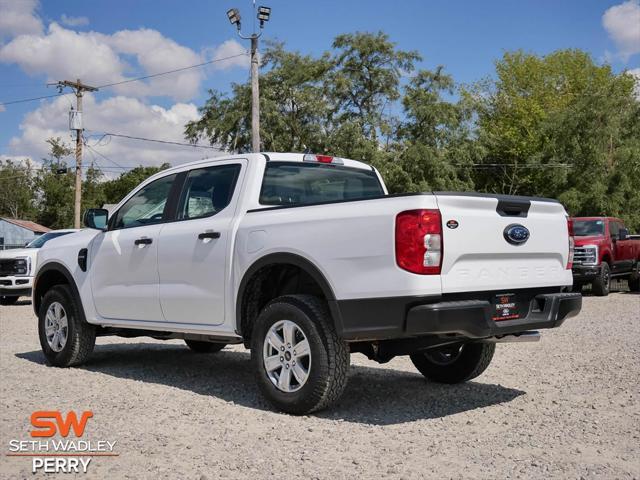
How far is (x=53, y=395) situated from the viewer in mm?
6379

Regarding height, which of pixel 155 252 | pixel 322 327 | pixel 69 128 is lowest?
pixel 322 327

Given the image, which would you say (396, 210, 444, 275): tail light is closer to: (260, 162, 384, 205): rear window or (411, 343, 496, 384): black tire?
(260, 162, 384, 205): rear window

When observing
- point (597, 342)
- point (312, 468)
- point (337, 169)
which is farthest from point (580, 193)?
point (312, 468)

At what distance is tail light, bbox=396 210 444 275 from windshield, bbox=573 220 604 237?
14777mm

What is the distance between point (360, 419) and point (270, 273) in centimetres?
137

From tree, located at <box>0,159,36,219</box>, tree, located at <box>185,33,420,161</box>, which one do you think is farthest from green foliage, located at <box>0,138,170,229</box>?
tree, located at <box>185,33,420,161</box>

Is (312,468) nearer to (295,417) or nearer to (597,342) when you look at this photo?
(295,417)

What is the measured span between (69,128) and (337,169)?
29490 millimetres

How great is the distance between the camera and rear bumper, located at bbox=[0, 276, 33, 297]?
17594 millimetres

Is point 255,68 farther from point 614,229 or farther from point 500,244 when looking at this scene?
point 500,244

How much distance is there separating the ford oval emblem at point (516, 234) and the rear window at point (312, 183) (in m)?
1.26

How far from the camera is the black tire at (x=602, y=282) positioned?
17.9 m

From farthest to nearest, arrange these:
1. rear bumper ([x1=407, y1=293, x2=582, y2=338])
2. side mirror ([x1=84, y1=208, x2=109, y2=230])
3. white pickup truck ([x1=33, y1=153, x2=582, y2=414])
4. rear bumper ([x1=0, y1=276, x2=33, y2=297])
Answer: rear bumper ([x1=0, y1=276, x2=33, y2=297]), side mirror ([x1=84, y1=208, x2=109, y2=230]), white pickup truck ([x1=33, y1=153, x2=582, y2=414]), rear bumper ([x1=407, y1=293, x2=582, y2=338])

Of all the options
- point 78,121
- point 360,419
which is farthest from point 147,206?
point 78,121
